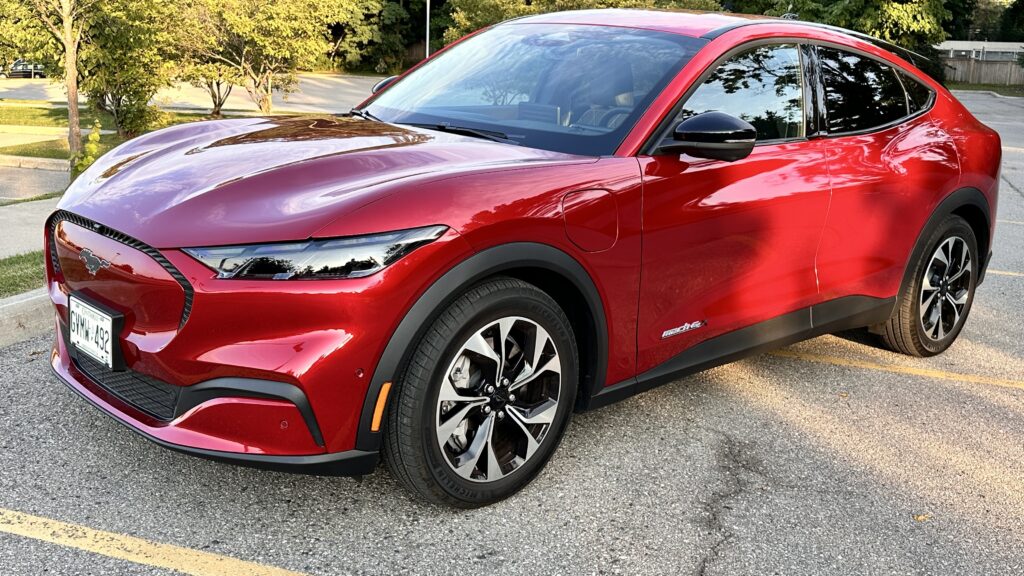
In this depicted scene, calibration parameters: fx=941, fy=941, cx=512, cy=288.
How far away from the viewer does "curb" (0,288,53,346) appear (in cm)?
477

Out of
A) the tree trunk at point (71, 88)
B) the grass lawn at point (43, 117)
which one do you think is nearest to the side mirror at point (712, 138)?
the tree trunk at point (71, 88)

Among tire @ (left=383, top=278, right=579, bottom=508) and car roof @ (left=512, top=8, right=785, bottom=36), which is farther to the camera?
car roof @ (left=512, top=8, right=785, bottom=36)

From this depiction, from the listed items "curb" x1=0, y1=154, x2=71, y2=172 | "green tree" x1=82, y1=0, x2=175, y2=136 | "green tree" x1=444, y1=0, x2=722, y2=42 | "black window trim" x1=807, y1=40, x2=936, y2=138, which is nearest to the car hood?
"black window trim" x1=807, y1=40, x2=936, y2=138

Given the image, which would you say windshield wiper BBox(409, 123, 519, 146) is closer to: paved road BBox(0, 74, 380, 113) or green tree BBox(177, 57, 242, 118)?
green tree BBox(177, 57, 242, 118)

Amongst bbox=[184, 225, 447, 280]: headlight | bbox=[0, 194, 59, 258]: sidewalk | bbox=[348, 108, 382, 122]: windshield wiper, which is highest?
bbox=[348, 108, 382, 122]: windshield wiper

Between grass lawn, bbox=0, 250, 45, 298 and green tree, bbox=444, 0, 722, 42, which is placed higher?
green tree, bbox=444, 0, 722, 42

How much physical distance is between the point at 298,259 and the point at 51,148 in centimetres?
1318

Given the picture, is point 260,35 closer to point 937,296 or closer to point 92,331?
point 937,296

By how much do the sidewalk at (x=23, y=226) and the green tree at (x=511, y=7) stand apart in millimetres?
22322

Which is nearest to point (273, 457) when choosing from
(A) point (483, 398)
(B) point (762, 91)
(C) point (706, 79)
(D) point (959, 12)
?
(A) point (483, 398)

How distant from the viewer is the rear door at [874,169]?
419cm

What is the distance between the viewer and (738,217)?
12.1 ft

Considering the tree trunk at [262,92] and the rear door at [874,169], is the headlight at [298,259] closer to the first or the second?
the rear door at [874,169]

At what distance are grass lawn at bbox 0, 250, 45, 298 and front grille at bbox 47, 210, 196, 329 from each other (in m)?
2.07
